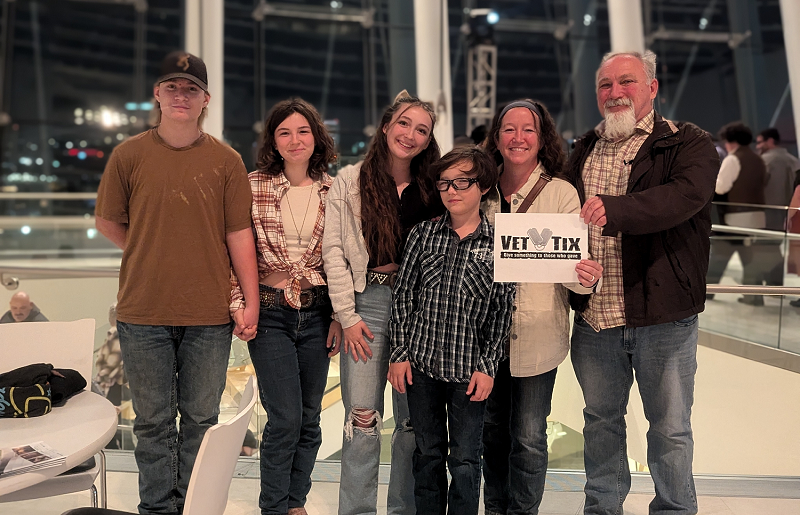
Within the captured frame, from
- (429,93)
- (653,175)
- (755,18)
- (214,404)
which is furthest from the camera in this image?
(755,18)

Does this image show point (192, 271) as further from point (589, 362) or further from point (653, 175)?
point (653, 175)

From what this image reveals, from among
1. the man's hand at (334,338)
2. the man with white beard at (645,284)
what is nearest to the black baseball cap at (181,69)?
the man's hand at (334,338)

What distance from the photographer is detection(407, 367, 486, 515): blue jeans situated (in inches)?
91.7

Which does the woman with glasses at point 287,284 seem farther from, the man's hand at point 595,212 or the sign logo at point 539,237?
the man's hand at point 595,212

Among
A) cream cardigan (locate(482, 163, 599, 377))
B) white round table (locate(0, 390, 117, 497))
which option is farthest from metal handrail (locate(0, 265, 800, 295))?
white round table (locate(0, 390, 117, 497))

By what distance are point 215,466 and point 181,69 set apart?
4.52ft

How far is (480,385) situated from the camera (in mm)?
2277

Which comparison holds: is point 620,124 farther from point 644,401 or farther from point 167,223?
point 167,223

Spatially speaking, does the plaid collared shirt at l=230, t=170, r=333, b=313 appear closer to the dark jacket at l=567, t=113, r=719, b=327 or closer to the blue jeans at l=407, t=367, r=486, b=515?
the blue jeans at l=407, t=367, r=486, b=515

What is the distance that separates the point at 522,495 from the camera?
2.48 meters

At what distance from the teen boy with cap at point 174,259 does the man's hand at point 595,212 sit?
117cm

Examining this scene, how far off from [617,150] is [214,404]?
1727mm

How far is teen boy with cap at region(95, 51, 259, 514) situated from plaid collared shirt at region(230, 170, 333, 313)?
0.05m

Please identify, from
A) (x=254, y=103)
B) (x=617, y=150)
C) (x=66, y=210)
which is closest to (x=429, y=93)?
(x=254, y=103)
